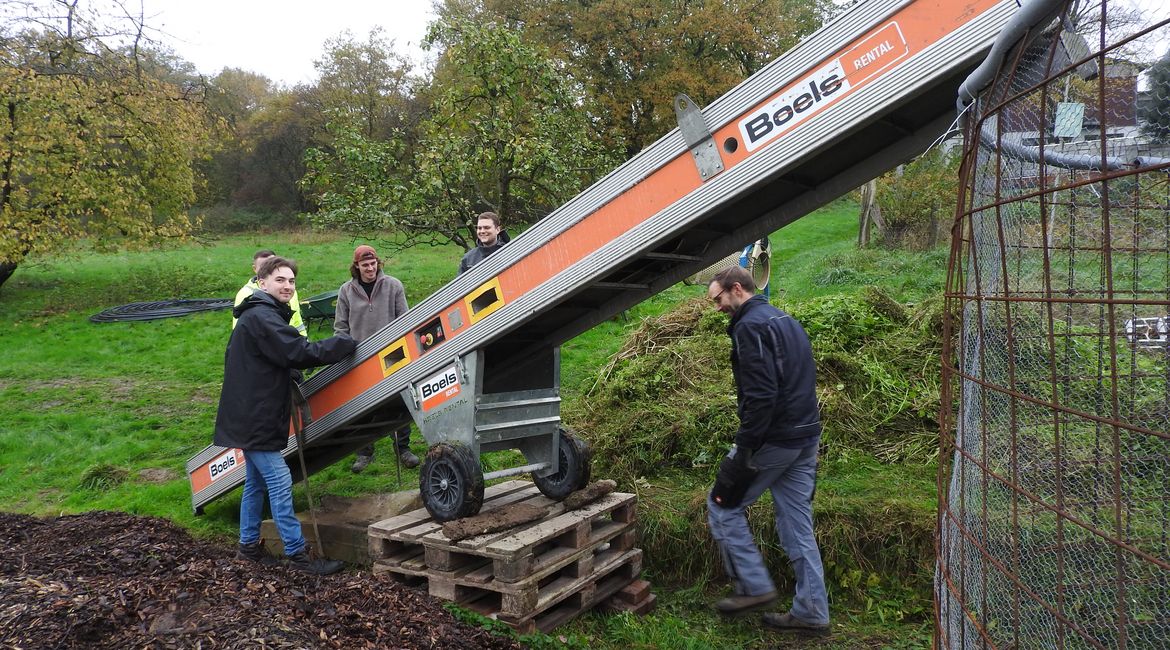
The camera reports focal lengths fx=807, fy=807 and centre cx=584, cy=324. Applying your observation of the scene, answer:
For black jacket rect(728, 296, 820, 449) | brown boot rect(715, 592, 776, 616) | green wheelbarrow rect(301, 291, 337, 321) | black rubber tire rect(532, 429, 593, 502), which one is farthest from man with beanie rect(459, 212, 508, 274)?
green wheelbarrow rect(301, 291, 337, 321)

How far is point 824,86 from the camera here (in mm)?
3375

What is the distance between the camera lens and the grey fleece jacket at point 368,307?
262 inches

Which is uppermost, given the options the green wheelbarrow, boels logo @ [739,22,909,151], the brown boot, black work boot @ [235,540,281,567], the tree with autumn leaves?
the tree with autumn leaves

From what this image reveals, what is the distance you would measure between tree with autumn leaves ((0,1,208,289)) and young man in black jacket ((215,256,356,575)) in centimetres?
1164

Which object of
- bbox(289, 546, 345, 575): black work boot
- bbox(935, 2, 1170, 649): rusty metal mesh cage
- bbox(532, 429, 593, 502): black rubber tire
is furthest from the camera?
bbox(532, 429, 593, 502): black rubber tire

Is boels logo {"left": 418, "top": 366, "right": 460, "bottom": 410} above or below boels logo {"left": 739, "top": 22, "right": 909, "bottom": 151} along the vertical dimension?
below

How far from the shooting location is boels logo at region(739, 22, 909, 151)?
10.5 feet

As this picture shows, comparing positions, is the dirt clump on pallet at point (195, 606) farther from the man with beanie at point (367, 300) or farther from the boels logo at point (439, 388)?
the man with beanie at point (367, 300)

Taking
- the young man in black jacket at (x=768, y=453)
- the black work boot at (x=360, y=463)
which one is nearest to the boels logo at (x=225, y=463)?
the black work boot at (x=360, y=463)

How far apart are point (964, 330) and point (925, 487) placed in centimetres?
283

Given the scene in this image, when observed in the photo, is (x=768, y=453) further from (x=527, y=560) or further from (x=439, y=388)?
(x=439, y=388)

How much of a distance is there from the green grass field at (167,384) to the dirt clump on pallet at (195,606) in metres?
0.76

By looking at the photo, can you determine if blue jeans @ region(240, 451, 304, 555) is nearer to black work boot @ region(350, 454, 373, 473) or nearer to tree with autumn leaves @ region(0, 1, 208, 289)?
black work boot @ region(350, 454, 373, 473)

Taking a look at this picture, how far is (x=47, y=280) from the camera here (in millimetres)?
19547
